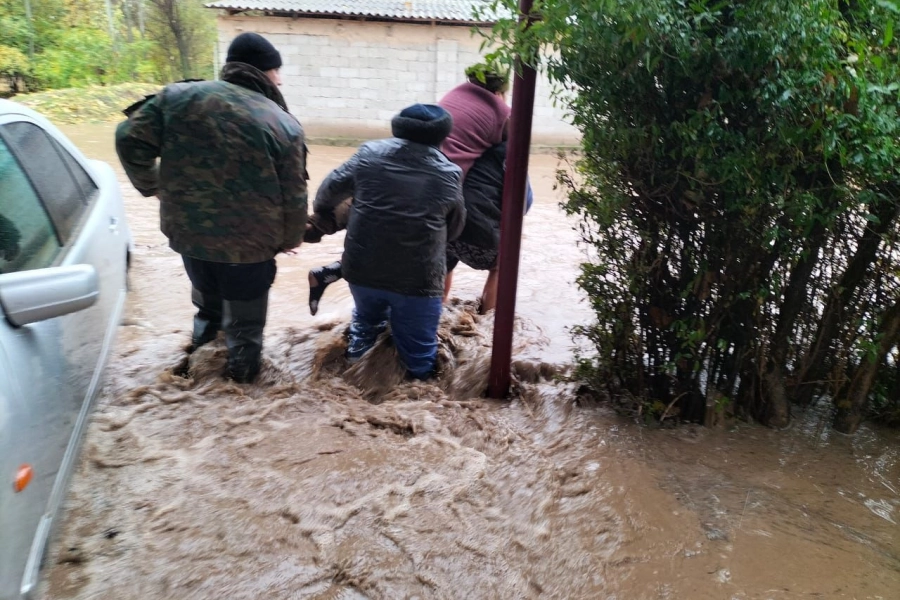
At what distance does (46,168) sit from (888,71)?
3.68m

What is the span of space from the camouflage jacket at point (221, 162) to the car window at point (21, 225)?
57cm

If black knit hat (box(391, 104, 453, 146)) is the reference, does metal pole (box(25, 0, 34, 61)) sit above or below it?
below

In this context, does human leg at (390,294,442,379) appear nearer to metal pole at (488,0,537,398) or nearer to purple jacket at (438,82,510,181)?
metal pole at (488,0,537,398)

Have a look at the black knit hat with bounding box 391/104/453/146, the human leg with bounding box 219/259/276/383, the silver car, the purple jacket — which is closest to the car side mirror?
the silver car

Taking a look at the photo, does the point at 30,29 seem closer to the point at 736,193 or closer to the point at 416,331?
the point at 416,331

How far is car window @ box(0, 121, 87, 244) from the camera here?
9.33 feet

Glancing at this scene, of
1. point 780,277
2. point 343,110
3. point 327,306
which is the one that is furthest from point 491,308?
point 343,110

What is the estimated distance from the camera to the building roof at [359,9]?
13336mm

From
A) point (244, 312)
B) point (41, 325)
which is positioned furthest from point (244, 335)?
point (41, 325)

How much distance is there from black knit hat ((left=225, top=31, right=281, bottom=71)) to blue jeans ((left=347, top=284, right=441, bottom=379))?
1.30 metres

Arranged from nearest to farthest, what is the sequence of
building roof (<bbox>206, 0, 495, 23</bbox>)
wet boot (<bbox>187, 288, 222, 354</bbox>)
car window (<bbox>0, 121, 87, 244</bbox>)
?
car window (<bbox>0, 121, 87, 244</bbox>)
wet boot (<bbox>187, 288, 222, 354</bbox>)
building roof (<bbox>206, 0, 495, 23</bbox>)

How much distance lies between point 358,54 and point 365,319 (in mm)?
11497

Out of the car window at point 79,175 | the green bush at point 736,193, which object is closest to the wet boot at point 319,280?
the car window at point 79,175

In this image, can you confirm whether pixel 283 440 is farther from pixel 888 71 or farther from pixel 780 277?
pixel 888 71
